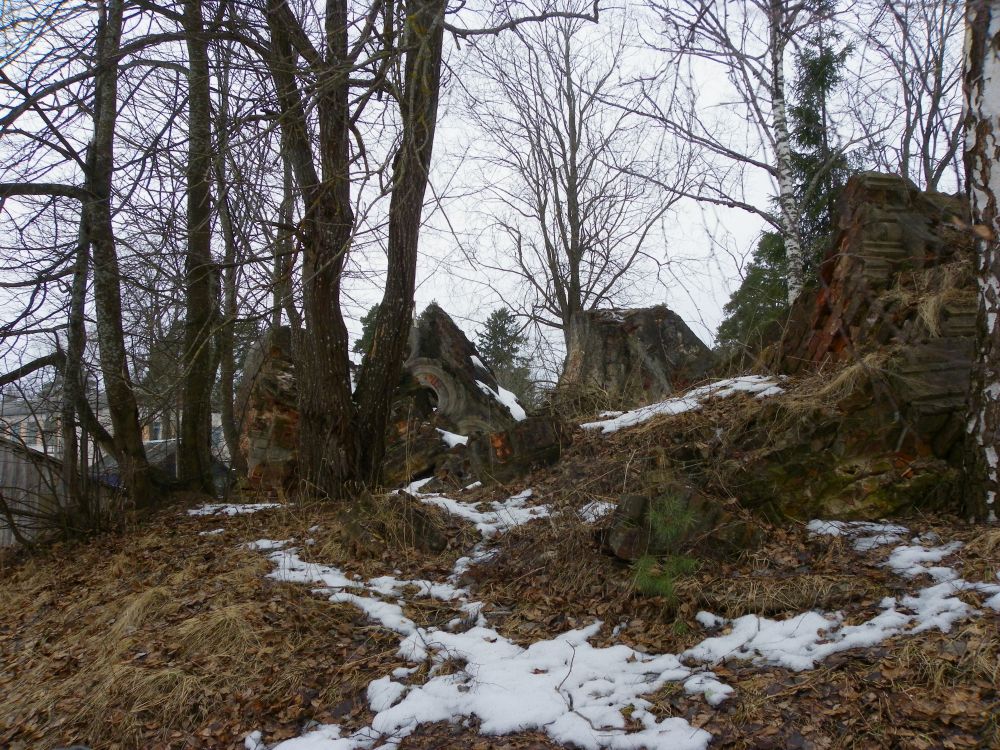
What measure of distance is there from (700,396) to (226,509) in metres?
4.96

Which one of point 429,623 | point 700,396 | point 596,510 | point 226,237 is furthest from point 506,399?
point 429,623

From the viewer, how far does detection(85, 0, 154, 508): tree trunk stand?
22.4 feet

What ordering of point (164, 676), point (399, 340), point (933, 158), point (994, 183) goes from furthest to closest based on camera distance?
point (933, 158), point (399, 340), point (994, 183), point (164, 676)

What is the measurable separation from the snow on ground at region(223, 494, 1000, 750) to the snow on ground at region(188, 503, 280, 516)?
10.9 ft

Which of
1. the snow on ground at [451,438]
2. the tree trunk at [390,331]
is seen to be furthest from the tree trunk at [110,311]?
the snow on ground at [451,438]

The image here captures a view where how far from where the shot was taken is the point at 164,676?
3.39 meters

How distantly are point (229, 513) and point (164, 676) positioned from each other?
12.0ft

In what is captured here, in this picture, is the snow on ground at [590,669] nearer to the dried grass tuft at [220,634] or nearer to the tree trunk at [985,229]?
the tree trunk at [985,229]

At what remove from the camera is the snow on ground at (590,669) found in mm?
2869

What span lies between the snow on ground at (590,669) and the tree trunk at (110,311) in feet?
15.0

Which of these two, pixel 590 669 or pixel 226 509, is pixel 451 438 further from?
pixel 590 669

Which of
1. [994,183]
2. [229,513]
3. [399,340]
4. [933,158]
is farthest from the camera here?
[933,158]

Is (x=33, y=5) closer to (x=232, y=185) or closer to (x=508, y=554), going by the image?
(x=232, y=185)

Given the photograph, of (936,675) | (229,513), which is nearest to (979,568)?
(936,675)
